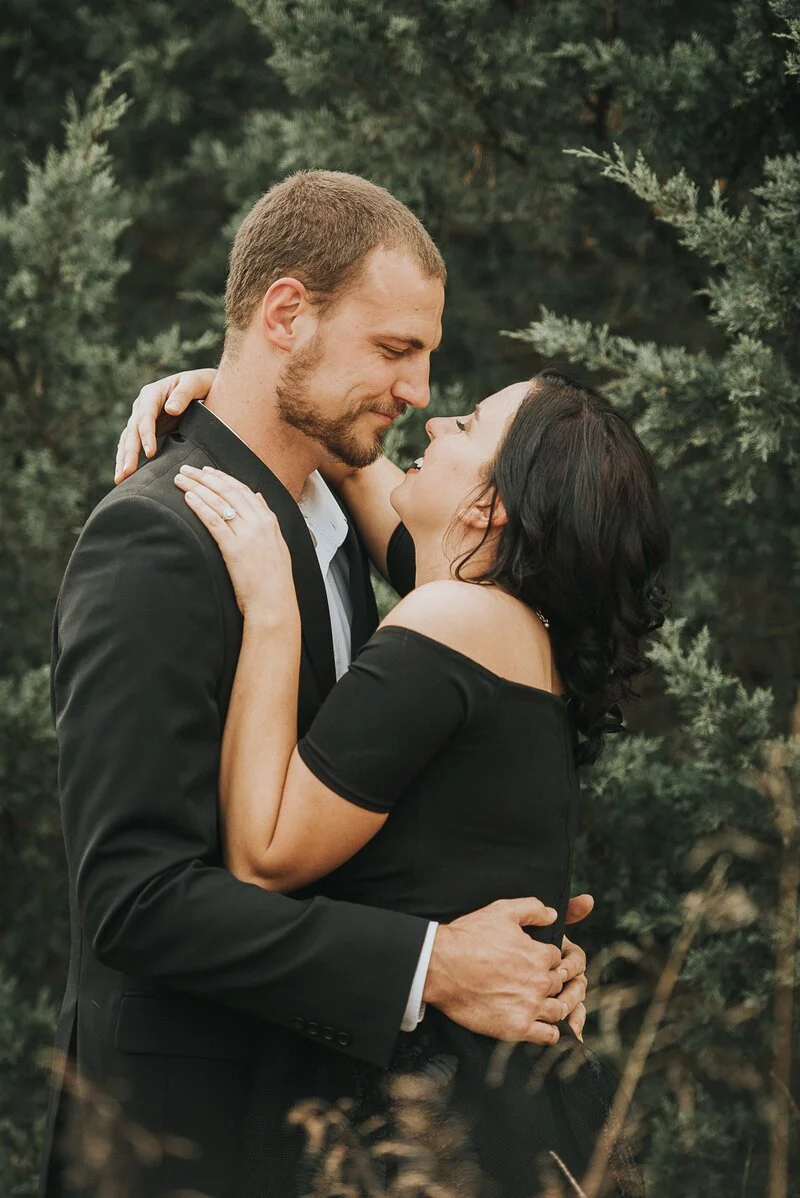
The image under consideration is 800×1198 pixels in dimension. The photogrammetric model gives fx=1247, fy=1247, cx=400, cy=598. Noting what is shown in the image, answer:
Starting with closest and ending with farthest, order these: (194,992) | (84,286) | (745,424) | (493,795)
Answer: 1. (194,992)
2. (493,795)
3. (745,424)
4. (84,286)

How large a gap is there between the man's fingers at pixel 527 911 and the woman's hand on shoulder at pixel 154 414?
1129 millimetres

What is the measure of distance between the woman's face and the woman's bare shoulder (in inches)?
8.1

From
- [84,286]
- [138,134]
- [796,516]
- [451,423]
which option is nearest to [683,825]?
[796,516]

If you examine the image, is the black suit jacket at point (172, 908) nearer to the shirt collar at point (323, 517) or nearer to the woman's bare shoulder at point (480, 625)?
the woman's bare shoulder at point (480, 625)

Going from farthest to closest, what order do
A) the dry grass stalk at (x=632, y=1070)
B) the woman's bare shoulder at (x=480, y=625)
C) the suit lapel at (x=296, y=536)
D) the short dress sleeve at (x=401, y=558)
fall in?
1. the short dress sleeve at (x=401, y=558)
2. the suit lapel at (x=296, y=536)
3. the woman's bare shoulder at (x=480, y=625)
4. the dry grass stalk at (x=632, y=1070)

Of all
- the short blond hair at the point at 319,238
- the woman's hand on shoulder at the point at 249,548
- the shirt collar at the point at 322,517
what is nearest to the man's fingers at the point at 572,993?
the woman's hand on shoulder at the point at 249,548

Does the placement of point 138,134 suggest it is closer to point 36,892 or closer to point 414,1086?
point 36,892

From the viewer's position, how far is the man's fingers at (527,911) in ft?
7.41

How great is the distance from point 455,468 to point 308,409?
0.34 meters

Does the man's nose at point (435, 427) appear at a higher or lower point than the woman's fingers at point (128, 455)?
higher

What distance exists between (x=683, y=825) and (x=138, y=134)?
12.1ft

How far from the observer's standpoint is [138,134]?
542cm

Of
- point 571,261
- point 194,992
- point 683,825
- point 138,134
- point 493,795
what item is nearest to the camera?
point 194,992

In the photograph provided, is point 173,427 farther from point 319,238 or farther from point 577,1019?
point 577,1019
